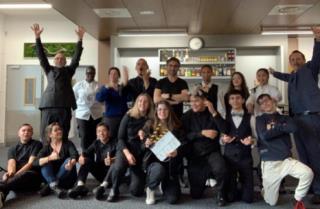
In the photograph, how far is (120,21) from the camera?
657cm

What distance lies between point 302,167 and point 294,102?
0.72 metres

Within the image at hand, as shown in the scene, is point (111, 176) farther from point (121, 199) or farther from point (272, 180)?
point (272, 180)

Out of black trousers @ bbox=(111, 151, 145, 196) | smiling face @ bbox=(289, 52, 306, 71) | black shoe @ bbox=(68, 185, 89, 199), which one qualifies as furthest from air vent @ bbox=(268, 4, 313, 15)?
black shoe @ bbox=(68, 185, 89, 199)

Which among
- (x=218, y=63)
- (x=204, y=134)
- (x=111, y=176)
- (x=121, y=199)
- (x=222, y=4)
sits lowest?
(x=121, y=199)

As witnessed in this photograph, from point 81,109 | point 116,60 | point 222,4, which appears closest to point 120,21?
point 116,60

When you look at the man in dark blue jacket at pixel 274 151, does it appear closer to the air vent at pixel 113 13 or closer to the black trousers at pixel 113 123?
the black trousers at pixel 113 123

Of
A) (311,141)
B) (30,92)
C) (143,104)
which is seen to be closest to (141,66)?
(143,104)

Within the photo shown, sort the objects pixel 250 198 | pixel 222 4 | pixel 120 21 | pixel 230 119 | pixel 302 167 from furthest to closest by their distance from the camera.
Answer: pixel 120 21
pixel 222 4
pixel 230 119
pixel 250 198
pixel 302 167

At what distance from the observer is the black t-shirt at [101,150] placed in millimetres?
3785

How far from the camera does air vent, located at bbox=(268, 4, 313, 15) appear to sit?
5493 millimetres

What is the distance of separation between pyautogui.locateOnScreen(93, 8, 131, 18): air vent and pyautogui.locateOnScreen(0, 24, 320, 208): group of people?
204cm

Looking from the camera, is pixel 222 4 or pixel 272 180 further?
pixel 222 4

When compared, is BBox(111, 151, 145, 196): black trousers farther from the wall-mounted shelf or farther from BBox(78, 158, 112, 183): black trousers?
the wall-mounted shelf

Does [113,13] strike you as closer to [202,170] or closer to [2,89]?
[202,170]
